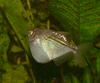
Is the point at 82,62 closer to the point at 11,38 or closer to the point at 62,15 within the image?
the point at 62,15

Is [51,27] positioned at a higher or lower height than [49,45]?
lower

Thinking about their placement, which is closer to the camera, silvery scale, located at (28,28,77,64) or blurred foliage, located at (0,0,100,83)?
silvery scale, located at (28,28,77,64)

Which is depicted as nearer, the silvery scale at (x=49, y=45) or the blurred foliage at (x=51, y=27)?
the silvery scale at (x=49, y=45)

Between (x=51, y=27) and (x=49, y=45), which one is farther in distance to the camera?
(x=51, y=27)
